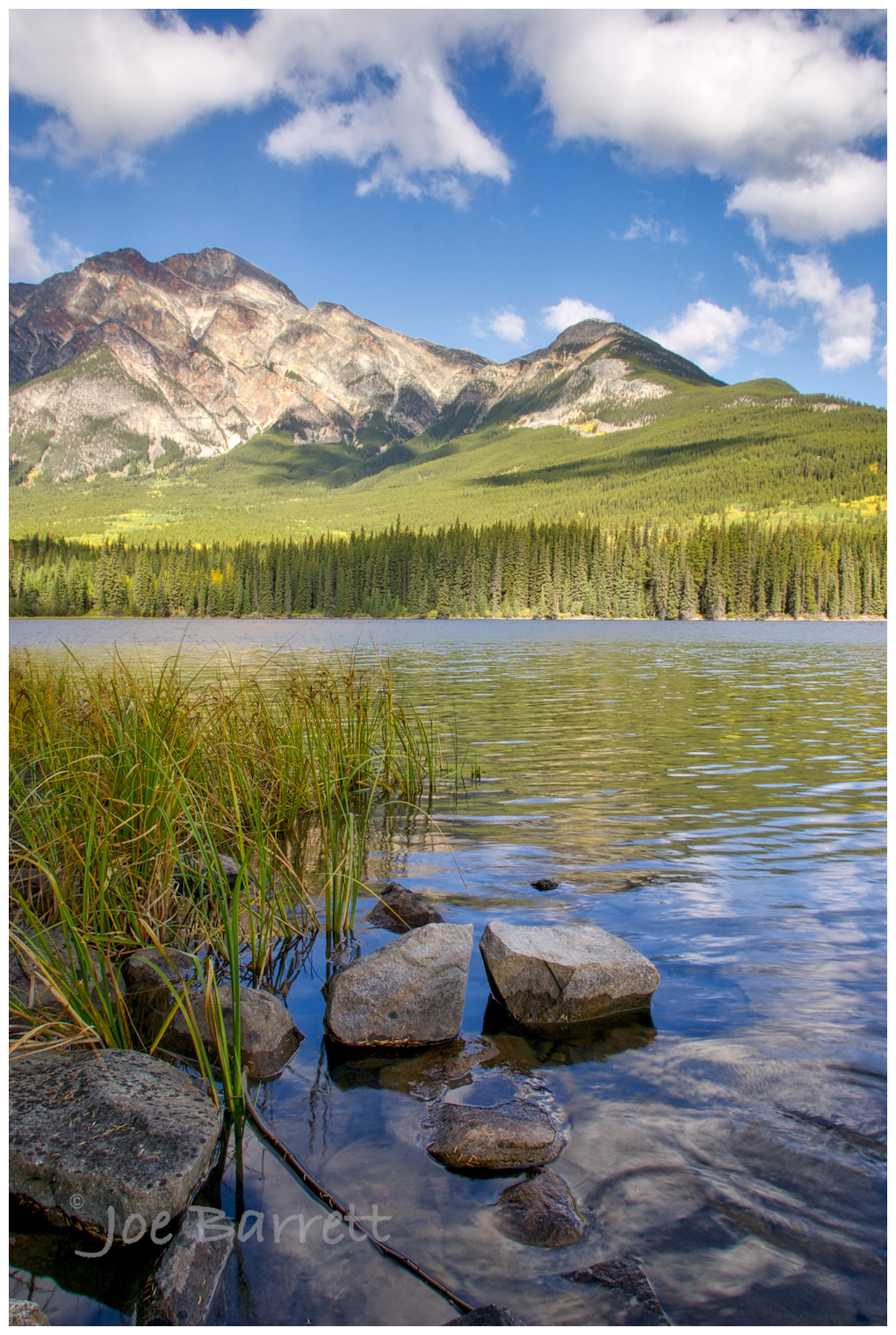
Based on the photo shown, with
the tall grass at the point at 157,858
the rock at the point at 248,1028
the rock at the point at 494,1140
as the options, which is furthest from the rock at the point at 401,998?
the rock at the point at 494,1140

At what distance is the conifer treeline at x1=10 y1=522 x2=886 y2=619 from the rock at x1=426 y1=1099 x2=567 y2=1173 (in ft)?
384

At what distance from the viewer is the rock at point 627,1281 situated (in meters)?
3.09

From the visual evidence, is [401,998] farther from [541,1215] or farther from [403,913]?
[403,913]

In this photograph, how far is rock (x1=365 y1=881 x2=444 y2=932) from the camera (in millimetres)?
6691

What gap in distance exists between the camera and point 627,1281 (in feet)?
10.5

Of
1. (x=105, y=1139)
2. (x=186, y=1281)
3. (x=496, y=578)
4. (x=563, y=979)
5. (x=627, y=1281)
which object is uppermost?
(x=496, y=578)

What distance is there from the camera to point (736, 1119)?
4223mm

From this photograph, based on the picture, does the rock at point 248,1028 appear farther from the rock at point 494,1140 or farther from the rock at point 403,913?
the rock at point 403,913

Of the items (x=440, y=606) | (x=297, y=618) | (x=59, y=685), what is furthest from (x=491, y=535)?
(x=59, y=685)

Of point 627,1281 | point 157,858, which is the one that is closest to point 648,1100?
point 627,1281

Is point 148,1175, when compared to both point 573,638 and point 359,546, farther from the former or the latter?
point 359,546

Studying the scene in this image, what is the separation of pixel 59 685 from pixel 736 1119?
8711 mm

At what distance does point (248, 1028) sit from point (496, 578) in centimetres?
11947

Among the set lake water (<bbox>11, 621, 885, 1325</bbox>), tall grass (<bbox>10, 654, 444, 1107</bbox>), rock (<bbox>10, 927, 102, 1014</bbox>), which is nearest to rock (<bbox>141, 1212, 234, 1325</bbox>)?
lake water (<bbox>11, 621, 885, 1325</bbox>)
